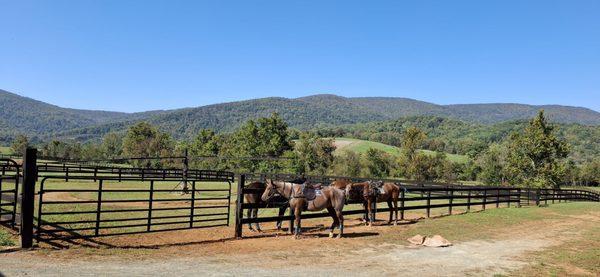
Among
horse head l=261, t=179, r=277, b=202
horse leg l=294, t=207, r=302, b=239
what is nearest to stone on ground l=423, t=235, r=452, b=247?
horse leg l=294, t=207, r=302, b=239

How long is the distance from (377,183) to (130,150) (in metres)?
86.9

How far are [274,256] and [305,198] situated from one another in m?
2.97

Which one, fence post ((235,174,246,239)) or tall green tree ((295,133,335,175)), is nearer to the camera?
fence post ((235,174,246,239))

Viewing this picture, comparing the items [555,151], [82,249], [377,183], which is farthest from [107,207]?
[555,151]

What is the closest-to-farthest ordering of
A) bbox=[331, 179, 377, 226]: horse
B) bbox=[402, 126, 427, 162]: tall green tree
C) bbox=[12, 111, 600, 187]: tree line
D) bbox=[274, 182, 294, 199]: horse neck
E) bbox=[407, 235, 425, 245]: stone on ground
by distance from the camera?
bbox=[407, 235, 425, 245]: stone on ground → bbox=[274, 182, 294, 199]: horse neck → bbox=[331, 179, 377, 226]: horse → bbox=[12, 111, 600, 187]: tree line → bbox=[402, 126, 427, 162]: tall green tree

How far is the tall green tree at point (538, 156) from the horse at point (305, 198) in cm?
4108

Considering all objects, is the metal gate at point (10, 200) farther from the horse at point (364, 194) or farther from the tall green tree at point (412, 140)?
the tall green tree at point (412, 140)

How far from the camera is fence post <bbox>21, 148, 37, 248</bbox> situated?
8812mm

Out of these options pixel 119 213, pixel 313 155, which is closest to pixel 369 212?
pixel 119 213

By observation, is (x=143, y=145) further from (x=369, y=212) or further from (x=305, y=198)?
(x=305, y=198)

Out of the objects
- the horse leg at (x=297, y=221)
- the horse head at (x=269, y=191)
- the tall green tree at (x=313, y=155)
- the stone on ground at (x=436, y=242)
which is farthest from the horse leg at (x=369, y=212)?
the tall green tree at (x=313, y=155)

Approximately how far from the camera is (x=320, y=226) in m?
14.0

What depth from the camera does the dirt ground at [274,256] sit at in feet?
25.6

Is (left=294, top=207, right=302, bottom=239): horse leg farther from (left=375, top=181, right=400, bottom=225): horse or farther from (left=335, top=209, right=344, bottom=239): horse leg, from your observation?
(left=375, top=181, right=400, bottom=225): horse
